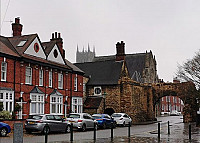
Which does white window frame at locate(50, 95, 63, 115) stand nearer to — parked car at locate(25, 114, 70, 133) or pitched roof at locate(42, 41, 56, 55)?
pitched roof at locate(42, 41, 56, 55)

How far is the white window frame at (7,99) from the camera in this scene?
2789 centimetres

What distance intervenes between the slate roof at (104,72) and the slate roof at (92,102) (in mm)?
2405

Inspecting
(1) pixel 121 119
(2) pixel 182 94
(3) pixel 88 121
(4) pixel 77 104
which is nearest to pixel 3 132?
(3) pixel 88 121

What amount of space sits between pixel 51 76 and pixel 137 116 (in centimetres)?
1586

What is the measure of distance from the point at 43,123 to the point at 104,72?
24819 millimetres

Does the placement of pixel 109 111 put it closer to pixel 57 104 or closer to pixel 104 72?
pixel 104 72

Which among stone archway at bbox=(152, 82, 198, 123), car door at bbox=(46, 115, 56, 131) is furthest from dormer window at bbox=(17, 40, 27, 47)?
stone archway at bbox=(152, 82, 198, 123)

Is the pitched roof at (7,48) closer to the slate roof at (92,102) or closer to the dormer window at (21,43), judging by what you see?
the dormer window at (21,43)

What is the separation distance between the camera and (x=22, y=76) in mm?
30516

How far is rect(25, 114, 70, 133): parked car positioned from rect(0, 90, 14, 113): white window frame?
4.88m

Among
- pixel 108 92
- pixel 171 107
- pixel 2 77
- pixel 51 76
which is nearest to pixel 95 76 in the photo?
pixel 108 92

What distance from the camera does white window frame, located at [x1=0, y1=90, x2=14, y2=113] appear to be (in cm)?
2789

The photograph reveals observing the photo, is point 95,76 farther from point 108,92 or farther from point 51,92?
point 51,92

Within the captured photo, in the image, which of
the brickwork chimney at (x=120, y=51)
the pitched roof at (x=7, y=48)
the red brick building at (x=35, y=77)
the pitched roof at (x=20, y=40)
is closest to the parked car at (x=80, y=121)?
the red brick building at (x=35, y=77)
